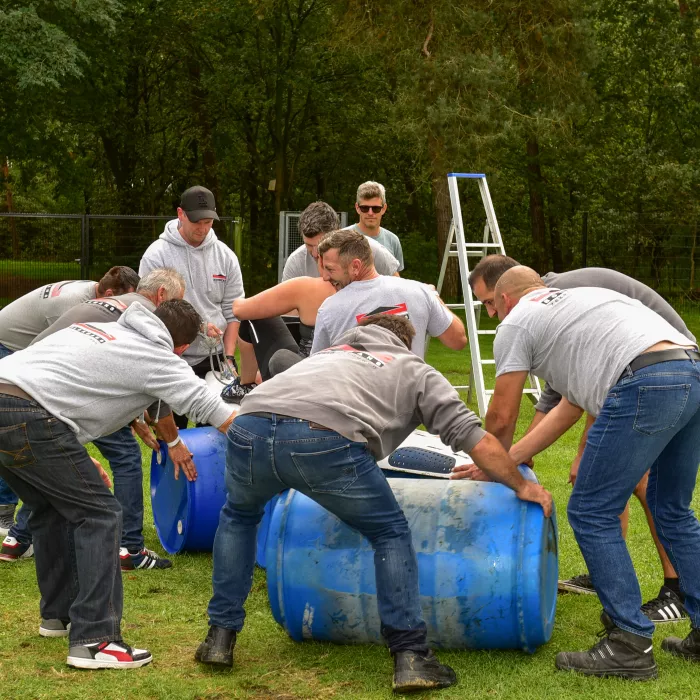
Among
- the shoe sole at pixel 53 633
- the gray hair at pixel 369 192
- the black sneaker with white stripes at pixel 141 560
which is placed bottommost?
the black sneaker with white stripes at pixel 141 560

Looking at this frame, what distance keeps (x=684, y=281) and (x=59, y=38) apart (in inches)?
445

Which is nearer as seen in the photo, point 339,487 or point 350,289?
point 339,487

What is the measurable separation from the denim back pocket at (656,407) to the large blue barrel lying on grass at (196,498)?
219 centimetres

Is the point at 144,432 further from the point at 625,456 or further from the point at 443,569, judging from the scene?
the point at 625,456

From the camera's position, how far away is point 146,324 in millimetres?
4309

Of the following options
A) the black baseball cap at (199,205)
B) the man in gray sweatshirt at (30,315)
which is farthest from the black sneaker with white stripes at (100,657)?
the black baseball cap at (199,205)

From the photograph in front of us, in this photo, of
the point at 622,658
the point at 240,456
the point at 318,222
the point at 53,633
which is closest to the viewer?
the point at 240,456

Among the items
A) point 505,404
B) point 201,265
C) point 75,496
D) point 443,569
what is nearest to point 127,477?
point 75,496

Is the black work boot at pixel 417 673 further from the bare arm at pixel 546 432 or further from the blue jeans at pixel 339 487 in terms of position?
the bare arm at pixel 546 432

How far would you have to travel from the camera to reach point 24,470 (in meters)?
4.19

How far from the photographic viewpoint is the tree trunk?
25734mm

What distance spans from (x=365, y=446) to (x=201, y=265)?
135 inches

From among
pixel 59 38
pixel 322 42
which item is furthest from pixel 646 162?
pixel 59 38

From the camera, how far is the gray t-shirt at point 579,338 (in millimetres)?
4055
